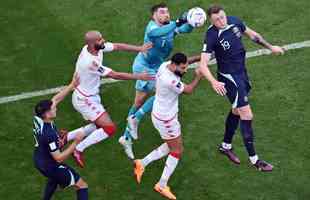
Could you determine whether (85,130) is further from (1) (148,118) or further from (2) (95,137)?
(1) (148,118)

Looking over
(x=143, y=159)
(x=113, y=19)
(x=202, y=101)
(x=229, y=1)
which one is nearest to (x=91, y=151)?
(x=143, y=159)

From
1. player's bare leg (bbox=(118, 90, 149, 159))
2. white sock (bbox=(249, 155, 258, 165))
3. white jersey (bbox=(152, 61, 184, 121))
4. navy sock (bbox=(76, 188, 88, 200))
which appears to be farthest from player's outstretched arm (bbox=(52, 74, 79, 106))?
white sock (bbox=(249, 155, 258, 165))

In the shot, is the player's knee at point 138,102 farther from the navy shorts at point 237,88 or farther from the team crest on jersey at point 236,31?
the team crest on jersey at point 236,31

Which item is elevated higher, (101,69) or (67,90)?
(101,69)

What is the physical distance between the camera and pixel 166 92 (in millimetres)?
11000

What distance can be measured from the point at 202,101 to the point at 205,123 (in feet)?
2.21

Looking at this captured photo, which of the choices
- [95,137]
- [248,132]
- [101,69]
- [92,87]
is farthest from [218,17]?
[95,137]

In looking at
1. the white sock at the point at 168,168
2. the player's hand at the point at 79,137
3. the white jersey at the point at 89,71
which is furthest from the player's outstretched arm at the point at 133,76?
the white sock at the point at 168,168

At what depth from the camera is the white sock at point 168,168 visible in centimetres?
1143

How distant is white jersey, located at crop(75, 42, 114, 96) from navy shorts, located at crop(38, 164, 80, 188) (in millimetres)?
1608

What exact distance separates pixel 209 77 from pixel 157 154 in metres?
1.51

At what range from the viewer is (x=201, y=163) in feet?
40.3

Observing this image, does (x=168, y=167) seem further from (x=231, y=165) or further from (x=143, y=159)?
(x=231, y=165)

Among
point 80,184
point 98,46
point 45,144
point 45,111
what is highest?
point 98,46
